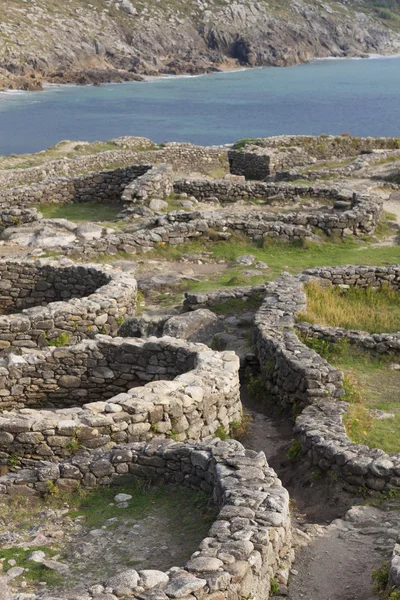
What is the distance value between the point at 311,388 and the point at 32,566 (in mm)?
7167

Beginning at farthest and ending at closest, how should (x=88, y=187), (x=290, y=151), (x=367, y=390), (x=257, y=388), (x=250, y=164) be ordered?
(x=290, y=151) → (x=250, y=164) → (x=88, y=187) → (x=257, y=388) → (x=367, y=390)

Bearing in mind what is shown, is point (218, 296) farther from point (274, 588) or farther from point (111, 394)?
point (274, 588)

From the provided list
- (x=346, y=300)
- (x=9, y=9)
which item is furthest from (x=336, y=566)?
(x=9, y=9)

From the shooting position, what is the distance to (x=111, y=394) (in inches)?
621

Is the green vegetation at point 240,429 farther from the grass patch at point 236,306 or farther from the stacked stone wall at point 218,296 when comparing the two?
the stacked stone wall at point 218,296

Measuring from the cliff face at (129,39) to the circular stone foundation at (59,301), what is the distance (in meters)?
115

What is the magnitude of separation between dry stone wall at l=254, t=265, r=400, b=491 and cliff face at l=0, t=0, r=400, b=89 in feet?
388

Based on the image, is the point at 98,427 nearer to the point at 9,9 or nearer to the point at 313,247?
the point at 313,247

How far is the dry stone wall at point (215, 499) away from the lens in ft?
27.4

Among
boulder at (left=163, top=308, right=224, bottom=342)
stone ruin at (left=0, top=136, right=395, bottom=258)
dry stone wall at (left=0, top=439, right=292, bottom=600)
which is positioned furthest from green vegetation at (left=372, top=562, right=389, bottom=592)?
stone ruin at (left=0, top=136, right=395, bottom=258)

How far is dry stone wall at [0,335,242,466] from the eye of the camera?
12.4 metres

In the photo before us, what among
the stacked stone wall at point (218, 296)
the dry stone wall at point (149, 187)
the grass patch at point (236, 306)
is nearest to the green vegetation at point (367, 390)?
the grass patch at point (236, 306)

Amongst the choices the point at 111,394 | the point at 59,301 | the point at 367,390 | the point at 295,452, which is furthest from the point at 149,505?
the point at 59,301

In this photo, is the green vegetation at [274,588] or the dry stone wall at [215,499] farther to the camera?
the green vegetation at [274,588]
